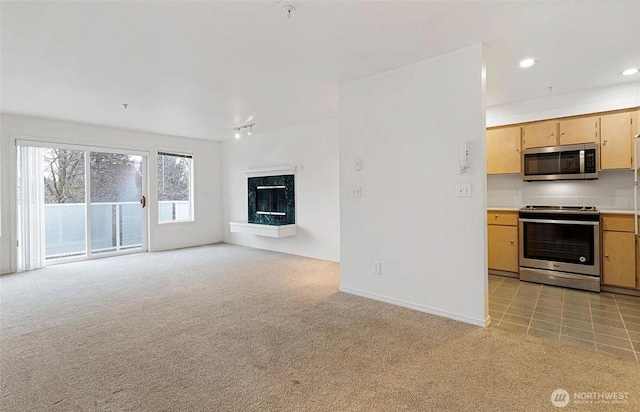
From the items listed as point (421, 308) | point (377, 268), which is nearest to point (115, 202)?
point (377, 268)

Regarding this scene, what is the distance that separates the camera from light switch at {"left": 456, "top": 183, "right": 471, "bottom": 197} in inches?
108

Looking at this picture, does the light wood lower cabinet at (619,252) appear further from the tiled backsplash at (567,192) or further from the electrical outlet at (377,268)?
the electrical outlet at (377,268)

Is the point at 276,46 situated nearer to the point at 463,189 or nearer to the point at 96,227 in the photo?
the point at 463,189

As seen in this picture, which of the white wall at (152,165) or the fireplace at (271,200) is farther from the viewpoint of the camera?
the fireplace at (271,200)

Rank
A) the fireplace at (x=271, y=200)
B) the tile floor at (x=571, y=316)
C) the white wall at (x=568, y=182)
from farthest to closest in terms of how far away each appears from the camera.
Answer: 1. the fireplace at (x=271, y=200)
2. the white wall at (x=568, y=182)
3. the tile floor at (x=571, y=316)

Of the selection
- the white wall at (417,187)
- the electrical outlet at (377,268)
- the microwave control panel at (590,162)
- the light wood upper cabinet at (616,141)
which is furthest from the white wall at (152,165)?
the light wood upper cabinet at (616,141)

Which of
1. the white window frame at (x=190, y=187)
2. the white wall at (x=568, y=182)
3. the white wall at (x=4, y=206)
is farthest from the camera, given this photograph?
the white window frame at (x=190, y=187)

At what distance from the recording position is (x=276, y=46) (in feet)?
8.89

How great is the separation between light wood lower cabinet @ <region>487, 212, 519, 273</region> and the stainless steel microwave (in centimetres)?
61

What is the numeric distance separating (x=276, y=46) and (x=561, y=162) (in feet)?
12.4

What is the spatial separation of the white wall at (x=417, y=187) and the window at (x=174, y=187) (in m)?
4.61

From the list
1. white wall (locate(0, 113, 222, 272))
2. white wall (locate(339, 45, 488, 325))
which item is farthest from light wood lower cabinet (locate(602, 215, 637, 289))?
white wall (locate(0, 113, 222, 272))

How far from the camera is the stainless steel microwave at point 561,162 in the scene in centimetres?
384

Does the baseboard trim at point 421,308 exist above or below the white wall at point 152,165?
below
